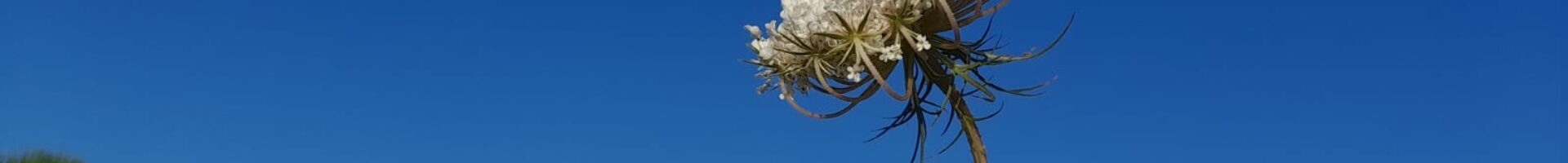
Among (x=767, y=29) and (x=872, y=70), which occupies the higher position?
(x=767, y=29)

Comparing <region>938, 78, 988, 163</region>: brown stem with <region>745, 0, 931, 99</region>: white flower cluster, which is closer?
<region>745, 0, 931, 99</region>: white flower cluster

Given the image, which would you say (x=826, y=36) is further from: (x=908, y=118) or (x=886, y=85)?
(x=908, y=118)

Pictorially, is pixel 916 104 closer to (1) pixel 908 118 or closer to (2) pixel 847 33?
(1) pixel 908 118

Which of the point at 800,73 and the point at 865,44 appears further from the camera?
the point at 800,73

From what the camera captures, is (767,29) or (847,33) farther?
(767,29)

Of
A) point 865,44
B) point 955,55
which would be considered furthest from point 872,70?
point 955,55

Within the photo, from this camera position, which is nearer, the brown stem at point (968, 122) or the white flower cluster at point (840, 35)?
the white flower cluster at point (840, 35)
